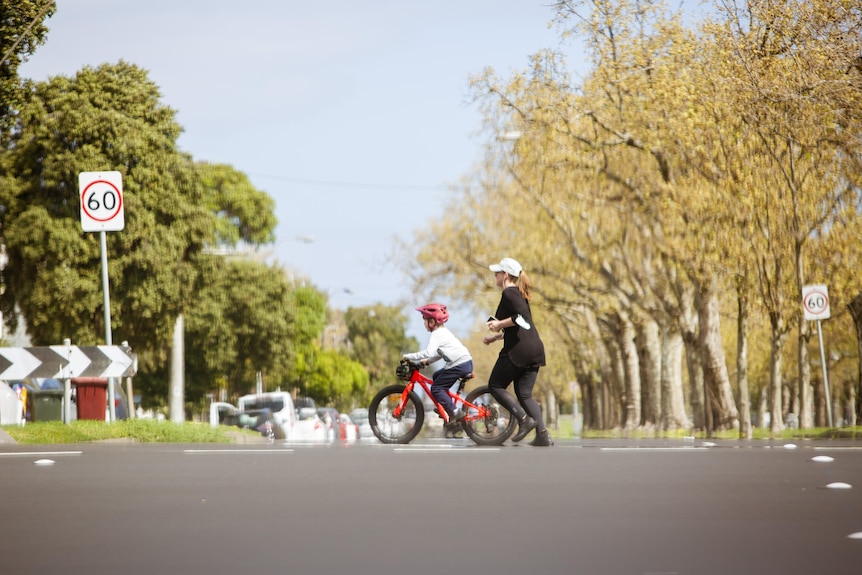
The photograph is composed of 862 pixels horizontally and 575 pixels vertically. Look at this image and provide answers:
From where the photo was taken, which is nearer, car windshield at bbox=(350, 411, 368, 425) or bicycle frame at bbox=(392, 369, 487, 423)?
bicycle frame at bbox=(392, 369, 487, 423)

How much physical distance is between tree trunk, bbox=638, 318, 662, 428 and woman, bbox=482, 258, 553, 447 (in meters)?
31.0

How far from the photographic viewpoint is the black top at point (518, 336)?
15.6m

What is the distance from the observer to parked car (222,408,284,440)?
36.7 metres

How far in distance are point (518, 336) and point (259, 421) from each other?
2232 cm

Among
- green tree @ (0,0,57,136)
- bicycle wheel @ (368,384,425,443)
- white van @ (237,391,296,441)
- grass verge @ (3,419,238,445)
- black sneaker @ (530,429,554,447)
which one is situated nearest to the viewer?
black sneaker @ (530,429,554,447)

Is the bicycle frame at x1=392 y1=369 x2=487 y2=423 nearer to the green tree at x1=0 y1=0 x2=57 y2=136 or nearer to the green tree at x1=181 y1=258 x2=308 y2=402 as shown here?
the green tree at x1=0 y1=0 x2=57 y2=136

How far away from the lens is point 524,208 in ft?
144

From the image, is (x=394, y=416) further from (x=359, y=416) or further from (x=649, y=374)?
(x=359, y=416)

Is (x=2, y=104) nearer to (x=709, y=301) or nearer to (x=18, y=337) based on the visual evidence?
(x=709, y=301)

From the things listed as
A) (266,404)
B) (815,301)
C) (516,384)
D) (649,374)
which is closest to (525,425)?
(516,384)

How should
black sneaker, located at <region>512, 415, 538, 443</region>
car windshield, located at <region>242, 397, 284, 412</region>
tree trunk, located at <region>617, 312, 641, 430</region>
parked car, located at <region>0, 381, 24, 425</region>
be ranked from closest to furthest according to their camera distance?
black sneaker, located at <region>512, 415, 538, 443</region>, car windshield, located at <region>242, 397, 284, 412</region>, parked car, located at <region>0, 381, 24, 425</region>, tree trunk, located at <region>617, 312, 641, 430</region>

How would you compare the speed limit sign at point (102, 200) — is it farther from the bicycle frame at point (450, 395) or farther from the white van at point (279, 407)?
the white van at point (279, 407)

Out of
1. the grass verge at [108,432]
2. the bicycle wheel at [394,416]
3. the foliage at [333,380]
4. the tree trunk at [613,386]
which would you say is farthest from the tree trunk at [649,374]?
the foliage at [333,380]

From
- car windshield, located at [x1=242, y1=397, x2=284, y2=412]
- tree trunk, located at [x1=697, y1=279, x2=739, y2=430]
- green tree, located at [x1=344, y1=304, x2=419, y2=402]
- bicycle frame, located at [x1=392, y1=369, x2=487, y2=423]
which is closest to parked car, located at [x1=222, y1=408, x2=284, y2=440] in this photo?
car windshield, located at [x1=242, y1=397, x2=284, y2=412]
